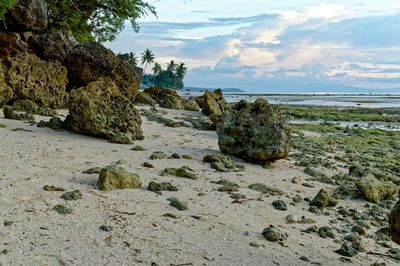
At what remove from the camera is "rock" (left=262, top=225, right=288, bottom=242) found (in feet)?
21.7

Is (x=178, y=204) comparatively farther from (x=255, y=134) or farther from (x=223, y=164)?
(x=255, y=134)

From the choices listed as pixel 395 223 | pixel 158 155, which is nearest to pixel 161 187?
pixel 158 155

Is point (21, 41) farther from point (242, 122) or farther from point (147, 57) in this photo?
point (147, 57)

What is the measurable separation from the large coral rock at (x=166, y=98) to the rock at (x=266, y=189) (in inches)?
636

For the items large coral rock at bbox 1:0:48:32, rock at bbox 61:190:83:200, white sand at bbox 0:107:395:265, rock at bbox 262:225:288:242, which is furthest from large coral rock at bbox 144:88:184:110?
rock at bbox 262:225:288:242

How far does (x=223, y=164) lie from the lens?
1094 centimetres

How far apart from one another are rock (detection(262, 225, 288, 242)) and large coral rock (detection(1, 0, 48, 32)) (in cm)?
1557

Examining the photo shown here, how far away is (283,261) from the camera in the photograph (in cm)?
590

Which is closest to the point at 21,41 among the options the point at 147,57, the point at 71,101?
the point at 71,101

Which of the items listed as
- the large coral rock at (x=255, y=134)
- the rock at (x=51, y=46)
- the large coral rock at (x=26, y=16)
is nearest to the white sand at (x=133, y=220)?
the large coral rock at (x=255, y=134)

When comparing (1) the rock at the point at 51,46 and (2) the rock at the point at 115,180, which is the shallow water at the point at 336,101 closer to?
(1) the rock at the point at 51,46

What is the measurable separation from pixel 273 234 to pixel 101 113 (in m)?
6.91

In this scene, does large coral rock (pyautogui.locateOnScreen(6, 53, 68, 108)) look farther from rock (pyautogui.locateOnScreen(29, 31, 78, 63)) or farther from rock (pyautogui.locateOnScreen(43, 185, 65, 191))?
rock (pyautogui.locateOnScreen(43, 185, 65, 191))

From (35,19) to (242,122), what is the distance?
11.2m
